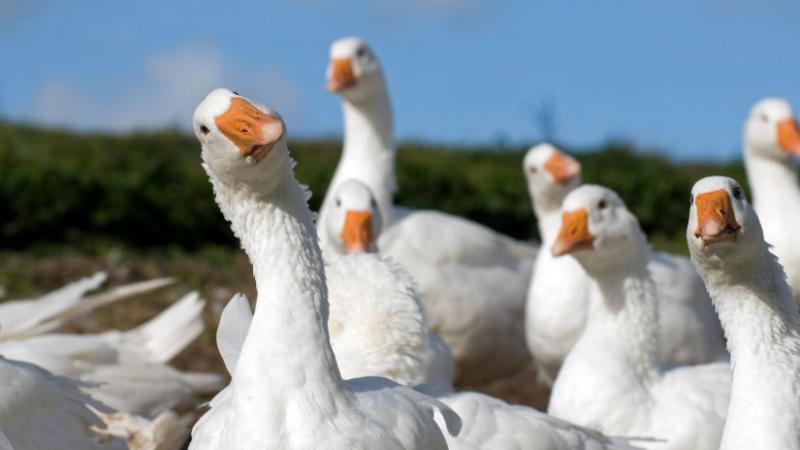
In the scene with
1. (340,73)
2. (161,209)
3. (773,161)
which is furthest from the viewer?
(161,209)

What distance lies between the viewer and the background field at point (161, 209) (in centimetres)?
1138

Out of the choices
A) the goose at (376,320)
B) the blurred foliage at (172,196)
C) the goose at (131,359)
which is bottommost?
the blurred foliage at (172,196)

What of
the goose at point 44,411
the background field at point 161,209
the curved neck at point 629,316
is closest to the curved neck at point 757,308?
the curved neck at point 629,316

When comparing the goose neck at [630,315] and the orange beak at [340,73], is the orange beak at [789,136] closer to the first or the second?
the goose neck at [630,315]

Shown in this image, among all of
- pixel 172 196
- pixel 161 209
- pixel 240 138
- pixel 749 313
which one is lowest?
pixel 161 209

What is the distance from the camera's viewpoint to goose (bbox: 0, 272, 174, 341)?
655 centimetres

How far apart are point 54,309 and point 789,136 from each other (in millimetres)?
4323

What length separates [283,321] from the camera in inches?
160

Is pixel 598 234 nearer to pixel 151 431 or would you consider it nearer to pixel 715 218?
pixel 151 431

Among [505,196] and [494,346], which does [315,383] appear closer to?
[494,346]

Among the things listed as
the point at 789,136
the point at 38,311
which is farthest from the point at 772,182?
the point at 38,311

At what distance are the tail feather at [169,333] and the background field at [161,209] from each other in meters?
3.69

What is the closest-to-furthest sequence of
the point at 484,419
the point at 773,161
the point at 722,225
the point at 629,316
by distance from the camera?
the point at 722,225 → the point at 484,419 → the point at 629,316 → the point at 773,161

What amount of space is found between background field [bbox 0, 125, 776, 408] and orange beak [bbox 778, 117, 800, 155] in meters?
3.91
